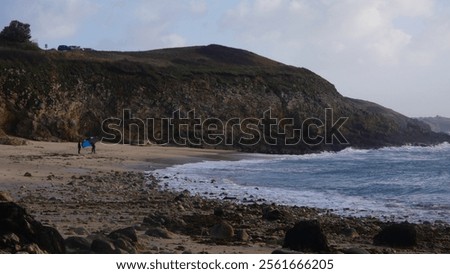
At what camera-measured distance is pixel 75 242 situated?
7.83m

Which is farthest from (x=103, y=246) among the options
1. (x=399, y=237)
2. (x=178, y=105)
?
(x=178, y=105)

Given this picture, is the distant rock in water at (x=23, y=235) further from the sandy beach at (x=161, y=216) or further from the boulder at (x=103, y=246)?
the sandy beach at (x=161, y=216)

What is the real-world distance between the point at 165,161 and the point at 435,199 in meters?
15.9

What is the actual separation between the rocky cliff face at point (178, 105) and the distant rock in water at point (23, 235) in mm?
31460

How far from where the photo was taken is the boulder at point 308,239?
8.66 meters

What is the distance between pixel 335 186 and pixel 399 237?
38.3 ft

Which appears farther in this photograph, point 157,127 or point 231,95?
point 231,95

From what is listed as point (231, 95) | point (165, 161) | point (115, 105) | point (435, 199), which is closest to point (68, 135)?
point (115, 105)

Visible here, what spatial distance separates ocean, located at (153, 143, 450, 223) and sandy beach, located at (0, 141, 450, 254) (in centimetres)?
129

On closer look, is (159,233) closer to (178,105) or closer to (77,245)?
(77,245)

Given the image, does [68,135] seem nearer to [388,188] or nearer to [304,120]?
[304,120]

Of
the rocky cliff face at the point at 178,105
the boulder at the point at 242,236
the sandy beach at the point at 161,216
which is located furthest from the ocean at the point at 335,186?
the rocky cliff face at the point at 178,105

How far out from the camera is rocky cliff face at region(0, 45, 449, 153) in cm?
4091
